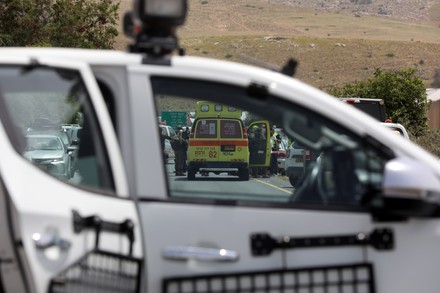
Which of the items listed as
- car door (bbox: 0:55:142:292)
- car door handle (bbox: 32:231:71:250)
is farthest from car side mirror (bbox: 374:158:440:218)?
car door handle (bbox: 32:231:71:250)

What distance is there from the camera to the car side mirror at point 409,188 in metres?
3.76

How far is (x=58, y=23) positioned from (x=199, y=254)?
1597 inches

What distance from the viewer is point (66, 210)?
3846 millimetres

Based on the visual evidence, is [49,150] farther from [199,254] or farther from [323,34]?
[323,34]

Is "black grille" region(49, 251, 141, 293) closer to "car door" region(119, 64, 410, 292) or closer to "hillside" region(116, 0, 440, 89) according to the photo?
"car door" region(119, 64, 410, 292)

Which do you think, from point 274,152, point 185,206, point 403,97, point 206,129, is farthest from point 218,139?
point 185,206

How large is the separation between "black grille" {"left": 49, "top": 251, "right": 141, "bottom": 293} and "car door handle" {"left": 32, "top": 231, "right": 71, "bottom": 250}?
3.8 inches

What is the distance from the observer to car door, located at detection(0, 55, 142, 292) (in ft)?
12.4

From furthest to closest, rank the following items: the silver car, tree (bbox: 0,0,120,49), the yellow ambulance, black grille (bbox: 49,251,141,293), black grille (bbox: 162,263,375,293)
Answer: tree (bbox: 0,0,120,49) < the yellow ambulance < the silver car < black grille (bbox: 162,263,375,293) < black grille (bbox: 49,251,141,293)

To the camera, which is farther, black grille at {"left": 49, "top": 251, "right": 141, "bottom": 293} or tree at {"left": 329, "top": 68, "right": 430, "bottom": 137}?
tree at {"left": 329, "top": 68, "right": 430, "bottom": 137}

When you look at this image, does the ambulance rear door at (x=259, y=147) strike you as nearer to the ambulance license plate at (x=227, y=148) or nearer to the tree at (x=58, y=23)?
the ambulance license plate at (x=227, y=148)

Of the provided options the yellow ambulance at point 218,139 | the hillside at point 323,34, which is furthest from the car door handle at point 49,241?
the hillside at point 323,34

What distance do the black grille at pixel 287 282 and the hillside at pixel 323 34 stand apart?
7997 centimetres

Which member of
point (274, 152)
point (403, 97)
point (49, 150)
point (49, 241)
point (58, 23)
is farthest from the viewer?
point (58, 23)
